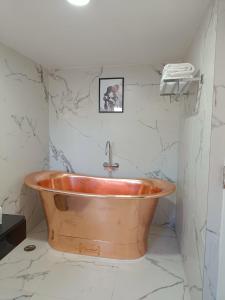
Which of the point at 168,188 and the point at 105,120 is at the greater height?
the point at 105,120

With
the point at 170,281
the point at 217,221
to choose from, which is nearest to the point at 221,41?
the point at 217,221

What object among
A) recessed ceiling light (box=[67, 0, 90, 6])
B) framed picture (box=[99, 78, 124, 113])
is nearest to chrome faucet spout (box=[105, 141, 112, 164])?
framed picture (box=[99, 78, 124, 113])

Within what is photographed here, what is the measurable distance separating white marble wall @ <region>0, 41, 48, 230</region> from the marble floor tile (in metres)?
0.58

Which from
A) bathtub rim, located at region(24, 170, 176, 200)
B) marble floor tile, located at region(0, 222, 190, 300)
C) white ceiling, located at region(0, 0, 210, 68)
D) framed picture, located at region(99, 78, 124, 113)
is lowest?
marble floor tile, located at region(0, 222, 190, 300)

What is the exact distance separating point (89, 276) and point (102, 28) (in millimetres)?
2155

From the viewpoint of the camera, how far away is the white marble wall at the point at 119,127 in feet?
9.56

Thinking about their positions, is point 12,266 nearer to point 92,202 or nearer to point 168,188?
point 92,202

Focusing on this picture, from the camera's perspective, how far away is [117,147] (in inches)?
120

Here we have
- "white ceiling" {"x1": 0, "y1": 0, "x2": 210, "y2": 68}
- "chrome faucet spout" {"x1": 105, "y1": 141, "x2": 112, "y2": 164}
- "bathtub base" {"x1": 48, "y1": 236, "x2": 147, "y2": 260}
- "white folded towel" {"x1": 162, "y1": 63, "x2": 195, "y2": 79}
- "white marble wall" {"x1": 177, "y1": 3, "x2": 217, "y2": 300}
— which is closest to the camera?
"white marble wall" {"x1": 177, "y1": 3, "x2": 217, "y2": 300}

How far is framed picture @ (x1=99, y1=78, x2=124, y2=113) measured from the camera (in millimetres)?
2969

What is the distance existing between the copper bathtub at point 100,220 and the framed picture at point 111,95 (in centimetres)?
123

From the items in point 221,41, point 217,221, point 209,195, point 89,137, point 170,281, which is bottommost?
point 170,281

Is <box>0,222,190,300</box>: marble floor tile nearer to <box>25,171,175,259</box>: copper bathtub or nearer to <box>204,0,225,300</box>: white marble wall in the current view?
<box>25,171,175,259</box>: copper bathtub

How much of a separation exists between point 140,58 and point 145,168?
1.39 metres
